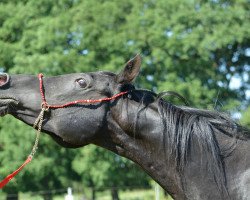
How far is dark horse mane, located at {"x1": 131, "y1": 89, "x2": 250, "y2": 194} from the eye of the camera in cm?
403

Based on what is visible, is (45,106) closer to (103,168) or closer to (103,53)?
(103,168)

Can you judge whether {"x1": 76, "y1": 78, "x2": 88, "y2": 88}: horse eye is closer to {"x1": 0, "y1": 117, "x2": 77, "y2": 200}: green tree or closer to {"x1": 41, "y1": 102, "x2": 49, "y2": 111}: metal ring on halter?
{"x1": 41, "y1": 102, "x2": 49, "y2": 111}: metal ring on halter

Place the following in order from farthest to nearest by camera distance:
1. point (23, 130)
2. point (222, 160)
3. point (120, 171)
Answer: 1. point (120, 171)
2. point (23, 130)
3. point (222, 160)

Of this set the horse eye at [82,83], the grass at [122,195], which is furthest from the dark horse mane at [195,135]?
the grass at [122,195]

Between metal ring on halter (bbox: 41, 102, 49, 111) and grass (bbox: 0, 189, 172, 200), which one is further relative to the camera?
grass (bbox: 0, 189, 172, 200)

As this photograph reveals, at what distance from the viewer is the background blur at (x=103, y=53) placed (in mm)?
19969

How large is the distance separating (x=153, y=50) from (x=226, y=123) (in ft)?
55.9

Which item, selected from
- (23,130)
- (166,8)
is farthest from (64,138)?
(166,8)

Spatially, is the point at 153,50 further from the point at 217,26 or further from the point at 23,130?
the point at 23,130

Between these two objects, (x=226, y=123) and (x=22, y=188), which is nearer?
(x=226, y=123)

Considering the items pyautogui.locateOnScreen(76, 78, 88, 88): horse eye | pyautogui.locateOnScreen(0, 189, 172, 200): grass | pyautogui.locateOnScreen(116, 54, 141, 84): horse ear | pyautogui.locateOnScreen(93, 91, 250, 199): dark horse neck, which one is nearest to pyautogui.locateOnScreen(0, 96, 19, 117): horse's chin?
pyautogui.locateOnScreen(76, 78, 88, 88): horse eye

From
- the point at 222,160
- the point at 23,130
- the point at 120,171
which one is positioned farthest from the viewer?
the point at 120,171

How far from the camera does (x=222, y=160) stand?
4.05 metres

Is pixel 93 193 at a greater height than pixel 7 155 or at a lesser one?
lesser
